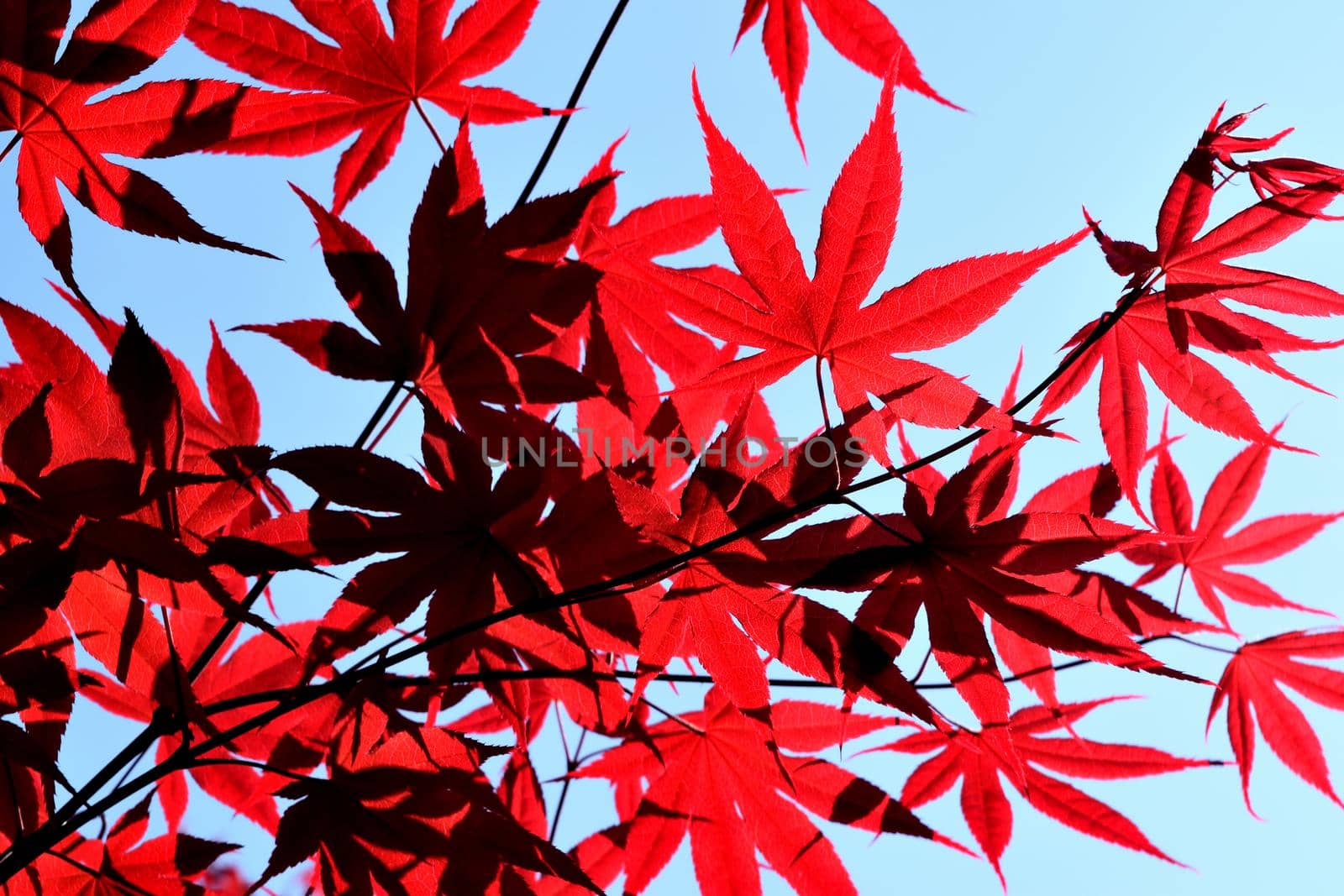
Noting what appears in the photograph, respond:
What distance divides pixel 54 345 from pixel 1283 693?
1.84 m

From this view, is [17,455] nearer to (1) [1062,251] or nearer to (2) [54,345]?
(2) [54,345]

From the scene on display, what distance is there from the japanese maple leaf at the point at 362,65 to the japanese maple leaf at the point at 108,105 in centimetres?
22

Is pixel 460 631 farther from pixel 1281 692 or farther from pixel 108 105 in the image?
pixel 1281 692

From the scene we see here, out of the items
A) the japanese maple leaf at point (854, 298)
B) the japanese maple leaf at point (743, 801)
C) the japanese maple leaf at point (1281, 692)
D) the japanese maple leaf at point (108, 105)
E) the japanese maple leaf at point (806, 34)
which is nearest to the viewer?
the japanese maple leaf at point (854, 298)

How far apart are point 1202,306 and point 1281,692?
872 mm

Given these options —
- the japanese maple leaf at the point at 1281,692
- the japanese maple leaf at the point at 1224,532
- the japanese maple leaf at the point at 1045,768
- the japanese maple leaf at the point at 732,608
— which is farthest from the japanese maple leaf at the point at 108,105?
the japanese maple leaf at the point at 1281,692

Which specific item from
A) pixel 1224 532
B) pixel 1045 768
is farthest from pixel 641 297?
pixel 1224 532

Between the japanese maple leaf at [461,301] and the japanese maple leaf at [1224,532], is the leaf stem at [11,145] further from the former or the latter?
the japanese maple leaf at [1224,532]

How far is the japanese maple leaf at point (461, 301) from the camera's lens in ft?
3.07

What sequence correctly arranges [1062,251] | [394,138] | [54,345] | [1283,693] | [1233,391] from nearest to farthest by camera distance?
[1062,251]
[54,345]
[1233,391]
[394,138]
[1283,693]

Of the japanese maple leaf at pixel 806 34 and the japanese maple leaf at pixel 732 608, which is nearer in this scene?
the japanese maple leaf at pixel 732 608

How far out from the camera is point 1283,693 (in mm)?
1559

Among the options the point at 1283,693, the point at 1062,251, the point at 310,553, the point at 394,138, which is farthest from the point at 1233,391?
the point at 394,138

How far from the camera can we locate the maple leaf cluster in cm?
85
